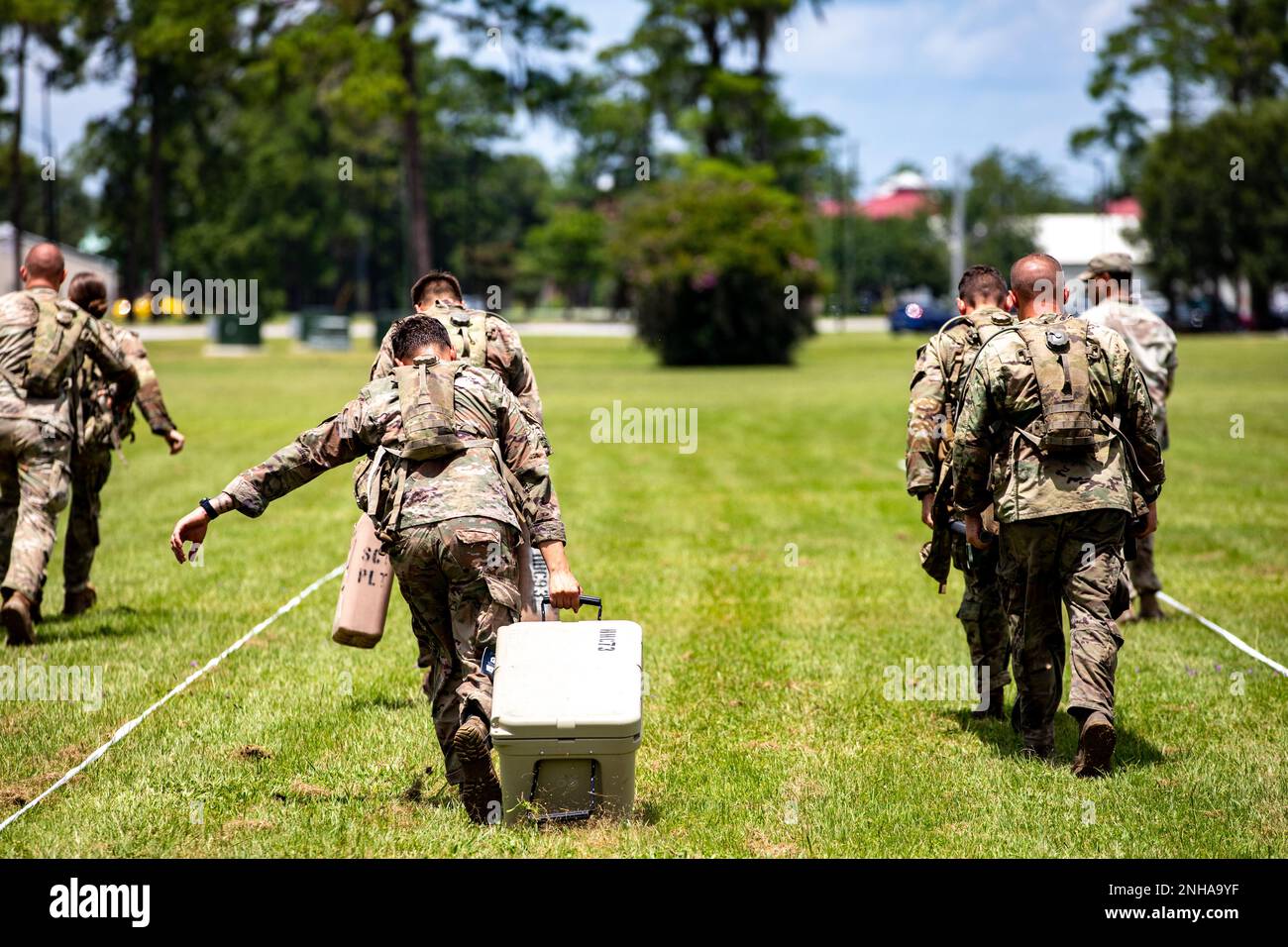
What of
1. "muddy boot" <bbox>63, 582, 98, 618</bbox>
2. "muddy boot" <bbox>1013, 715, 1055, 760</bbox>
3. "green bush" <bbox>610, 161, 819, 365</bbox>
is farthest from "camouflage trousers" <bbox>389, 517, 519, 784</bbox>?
"green bush" <bbox>610, 161, 819, 365</bbox>

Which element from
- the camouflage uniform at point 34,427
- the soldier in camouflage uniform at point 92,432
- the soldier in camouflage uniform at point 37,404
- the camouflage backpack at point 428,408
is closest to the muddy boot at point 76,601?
the soldier in camouflage uniform at point 92,432

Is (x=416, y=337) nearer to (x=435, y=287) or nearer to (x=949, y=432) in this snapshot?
(x=435, y=287)

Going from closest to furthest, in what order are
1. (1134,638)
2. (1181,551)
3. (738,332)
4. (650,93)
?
(1134,638)
(1181,551)
(738,332)
(650,93)

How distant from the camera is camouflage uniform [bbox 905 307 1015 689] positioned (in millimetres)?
7535

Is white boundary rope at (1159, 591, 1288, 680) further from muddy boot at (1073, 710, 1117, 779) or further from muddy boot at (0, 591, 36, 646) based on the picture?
muddy boot at (0, 591, 36, 646)

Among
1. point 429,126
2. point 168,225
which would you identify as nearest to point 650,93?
point 429,126

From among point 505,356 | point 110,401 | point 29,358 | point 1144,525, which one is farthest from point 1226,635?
point 29,358

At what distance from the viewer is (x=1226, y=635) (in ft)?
31.7

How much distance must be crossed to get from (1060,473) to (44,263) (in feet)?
20.1

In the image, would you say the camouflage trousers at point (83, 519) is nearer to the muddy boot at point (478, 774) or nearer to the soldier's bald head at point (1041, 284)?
the muddy boot at point (478, 774)

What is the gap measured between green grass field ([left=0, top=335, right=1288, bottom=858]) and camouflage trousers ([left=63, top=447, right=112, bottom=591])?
1.12 feet
